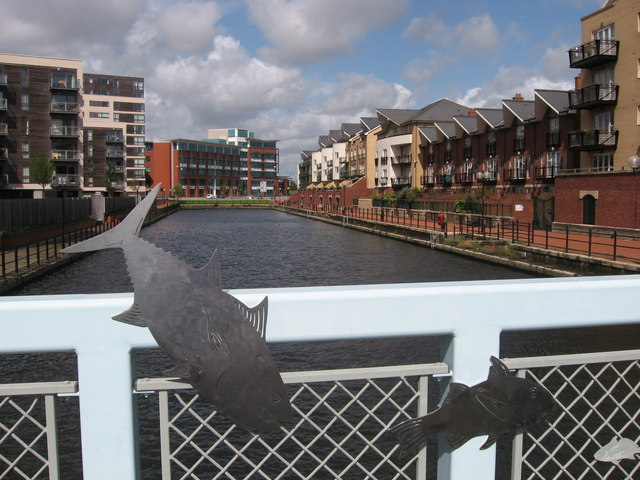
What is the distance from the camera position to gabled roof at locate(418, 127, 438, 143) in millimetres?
67713

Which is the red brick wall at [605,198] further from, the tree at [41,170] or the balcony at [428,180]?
the tree at [41,170]

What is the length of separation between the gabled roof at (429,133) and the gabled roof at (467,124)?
6.60 meters

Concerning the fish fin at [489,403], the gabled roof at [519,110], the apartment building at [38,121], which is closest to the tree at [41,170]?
the apartment building at [38,121]

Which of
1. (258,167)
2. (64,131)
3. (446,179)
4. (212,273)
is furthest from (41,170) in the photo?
(258,167)

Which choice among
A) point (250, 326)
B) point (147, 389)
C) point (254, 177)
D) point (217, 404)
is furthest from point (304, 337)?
point (254, 177)

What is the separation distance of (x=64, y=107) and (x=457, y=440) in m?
66.6

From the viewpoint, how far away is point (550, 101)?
44719mm

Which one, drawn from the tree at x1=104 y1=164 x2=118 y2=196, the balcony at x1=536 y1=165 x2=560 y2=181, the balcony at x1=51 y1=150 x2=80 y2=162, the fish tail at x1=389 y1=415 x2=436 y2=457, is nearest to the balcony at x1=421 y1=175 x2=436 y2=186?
the balcony at x1=536 y1=165 x2=560 y2=181

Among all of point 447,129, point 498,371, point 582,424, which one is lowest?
point 582,424

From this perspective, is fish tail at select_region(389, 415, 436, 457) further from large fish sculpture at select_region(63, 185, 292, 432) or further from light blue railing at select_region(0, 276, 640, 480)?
large fish sculpture at select_region(63, 185, 292, 432)

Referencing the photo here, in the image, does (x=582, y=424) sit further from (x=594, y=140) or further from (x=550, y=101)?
(x=550, y=101)

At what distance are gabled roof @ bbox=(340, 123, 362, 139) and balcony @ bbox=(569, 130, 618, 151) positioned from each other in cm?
7095

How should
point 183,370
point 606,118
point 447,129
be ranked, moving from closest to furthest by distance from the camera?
point 183,370 < point 606,118 < point 447,129

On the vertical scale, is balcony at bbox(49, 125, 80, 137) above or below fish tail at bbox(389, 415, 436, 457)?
above
